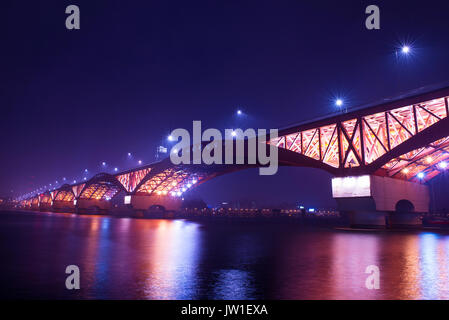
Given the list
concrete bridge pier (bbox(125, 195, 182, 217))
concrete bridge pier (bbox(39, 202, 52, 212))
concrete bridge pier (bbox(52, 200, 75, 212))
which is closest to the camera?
concrete bridge pier (bbox(125, 195, 182, 217))

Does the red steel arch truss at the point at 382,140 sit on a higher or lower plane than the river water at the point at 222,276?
higher

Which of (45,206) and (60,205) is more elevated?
(60,205)

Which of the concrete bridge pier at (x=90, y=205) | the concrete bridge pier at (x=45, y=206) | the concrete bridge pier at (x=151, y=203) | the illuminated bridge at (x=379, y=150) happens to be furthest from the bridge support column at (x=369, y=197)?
the concrete bridge pier at (x=45, y=206)

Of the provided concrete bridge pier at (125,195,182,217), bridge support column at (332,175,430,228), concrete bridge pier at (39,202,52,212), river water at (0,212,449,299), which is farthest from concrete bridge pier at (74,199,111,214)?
river water at (0,212,449,299)

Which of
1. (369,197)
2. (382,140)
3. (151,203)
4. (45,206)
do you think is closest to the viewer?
(369,197)

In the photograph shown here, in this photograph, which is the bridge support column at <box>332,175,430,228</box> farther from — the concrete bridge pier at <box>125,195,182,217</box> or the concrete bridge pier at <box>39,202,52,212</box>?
the concrete bridge pier at <box>39,202,52,212</box>

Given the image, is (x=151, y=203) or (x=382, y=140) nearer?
(x=382, y=140)

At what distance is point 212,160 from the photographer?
61.1 meters

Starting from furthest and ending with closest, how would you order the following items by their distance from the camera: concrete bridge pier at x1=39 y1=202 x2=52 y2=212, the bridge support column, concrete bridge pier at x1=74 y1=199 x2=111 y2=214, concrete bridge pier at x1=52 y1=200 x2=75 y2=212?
concrete bridge pier at x1=39 y1=202 x2=52 y2=212, concrete bridge pier at x1=52 y1=200 x2=75 y2=212, concrete bridge pier at x1=74 y1=199 x2=111 y2=214, the bridge support column

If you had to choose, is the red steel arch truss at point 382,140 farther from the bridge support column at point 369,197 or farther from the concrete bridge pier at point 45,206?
the concrete bridge pier at point 45,206

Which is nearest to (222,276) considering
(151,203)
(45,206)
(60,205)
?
(151,203)

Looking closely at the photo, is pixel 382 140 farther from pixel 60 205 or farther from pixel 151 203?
pixel 60 205
